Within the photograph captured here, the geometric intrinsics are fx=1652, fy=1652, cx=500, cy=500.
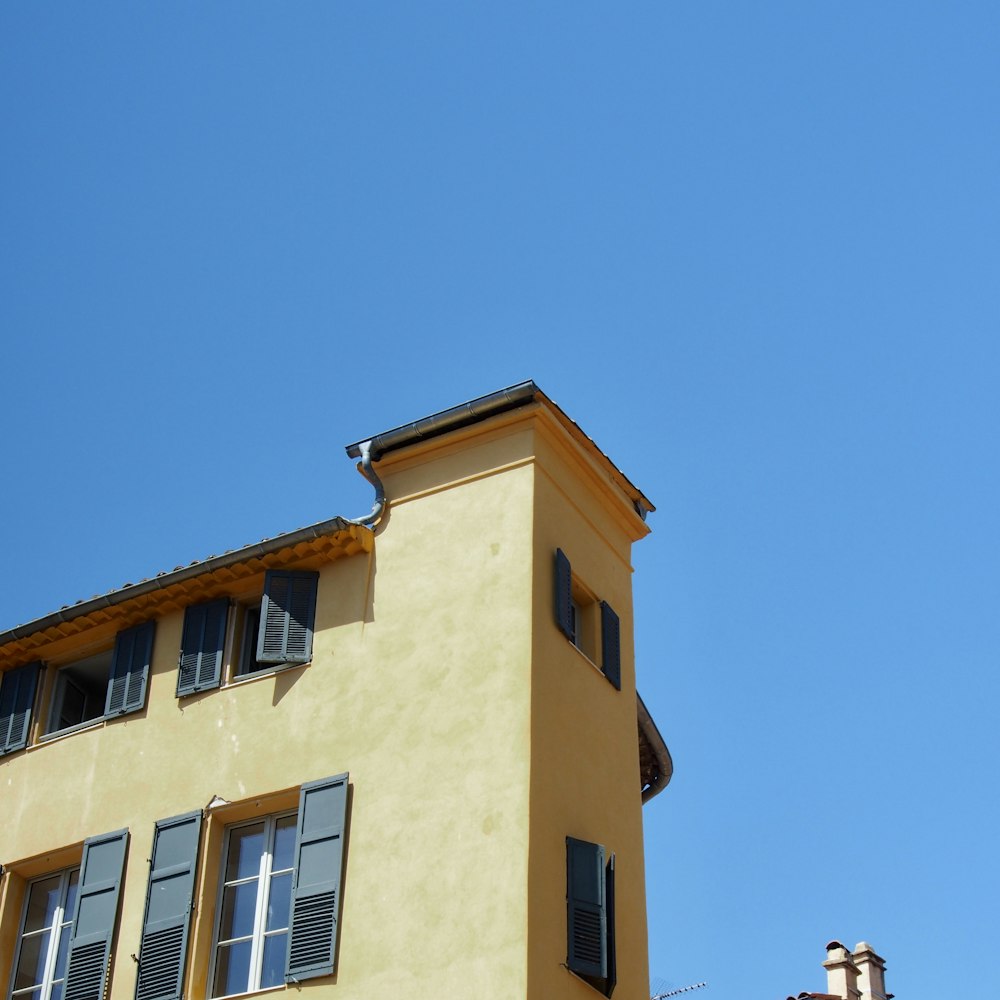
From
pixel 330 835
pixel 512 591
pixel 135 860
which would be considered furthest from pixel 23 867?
pixel 512 591

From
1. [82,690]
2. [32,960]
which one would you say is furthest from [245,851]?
[82,690]

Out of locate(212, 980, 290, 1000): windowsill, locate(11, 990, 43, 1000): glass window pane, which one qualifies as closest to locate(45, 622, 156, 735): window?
locate(11, 990, 43, 1000): glass window pane

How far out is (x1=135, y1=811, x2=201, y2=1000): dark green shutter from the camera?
14594 millimetres

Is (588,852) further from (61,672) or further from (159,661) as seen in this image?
(61,672)

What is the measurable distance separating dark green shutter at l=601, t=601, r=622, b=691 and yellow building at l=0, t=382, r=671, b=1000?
4cm

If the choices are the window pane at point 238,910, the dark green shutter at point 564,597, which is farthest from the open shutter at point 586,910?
the window pane at point 238,910

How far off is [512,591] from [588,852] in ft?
8.05

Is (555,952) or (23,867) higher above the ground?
(23,867)

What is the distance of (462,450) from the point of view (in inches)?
648

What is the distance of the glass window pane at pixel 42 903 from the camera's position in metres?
16.2

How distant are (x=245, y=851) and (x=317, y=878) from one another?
1.21 meters

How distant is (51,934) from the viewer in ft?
52.4

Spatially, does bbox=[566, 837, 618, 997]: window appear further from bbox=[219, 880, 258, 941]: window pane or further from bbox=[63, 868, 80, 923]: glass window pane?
bbox=[63, 868, 80, 923]: glass window pane

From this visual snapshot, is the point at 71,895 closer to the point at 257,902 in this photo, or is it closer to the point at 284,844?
the point at 257,902
